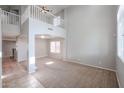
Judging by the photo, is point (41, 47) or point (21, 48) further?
point (41, 47)

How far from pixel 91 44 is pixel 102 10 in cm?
213

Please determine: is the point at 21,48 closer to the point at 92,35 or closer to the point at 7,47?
the point at 7,47

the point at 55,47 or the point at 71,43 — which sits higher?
the point at 71,43

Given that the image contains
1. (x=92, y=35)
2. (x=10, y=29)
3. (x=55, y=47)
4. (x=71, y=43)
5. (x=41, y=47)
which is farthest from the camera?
(x=41, y=47)

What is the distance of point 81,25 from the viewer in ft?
20.2

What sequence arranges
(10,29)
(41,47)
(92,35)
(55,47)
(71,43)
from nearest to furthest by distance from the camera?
(10,29), (92,35), (71,43), (55,47), (41,47)

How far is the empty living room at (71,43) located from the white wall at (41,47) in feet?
5.23

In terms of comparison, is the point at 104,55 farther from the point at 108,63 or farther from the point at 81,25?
the point at 81,25

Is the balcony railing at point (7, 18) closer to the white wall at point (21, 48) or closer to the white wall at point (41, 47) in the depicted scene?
the white wall at point (21, 48)

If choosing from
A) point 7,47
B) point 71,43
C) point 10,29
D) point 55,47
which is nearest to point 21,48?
point 10,29

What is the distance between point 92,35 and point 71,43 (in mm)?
1869

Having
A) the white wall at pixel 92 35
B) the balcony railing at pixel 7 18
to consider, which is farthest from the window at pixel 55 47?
the balcony railing at pixel 7 18

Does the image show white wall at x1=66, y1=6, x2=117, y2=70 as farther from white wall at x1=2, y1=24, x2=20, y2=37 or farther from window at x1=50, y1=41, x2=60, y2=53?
white wall at x1=2, y1=24, x2=20, y2=37

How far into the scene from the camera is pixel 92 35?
553cm
